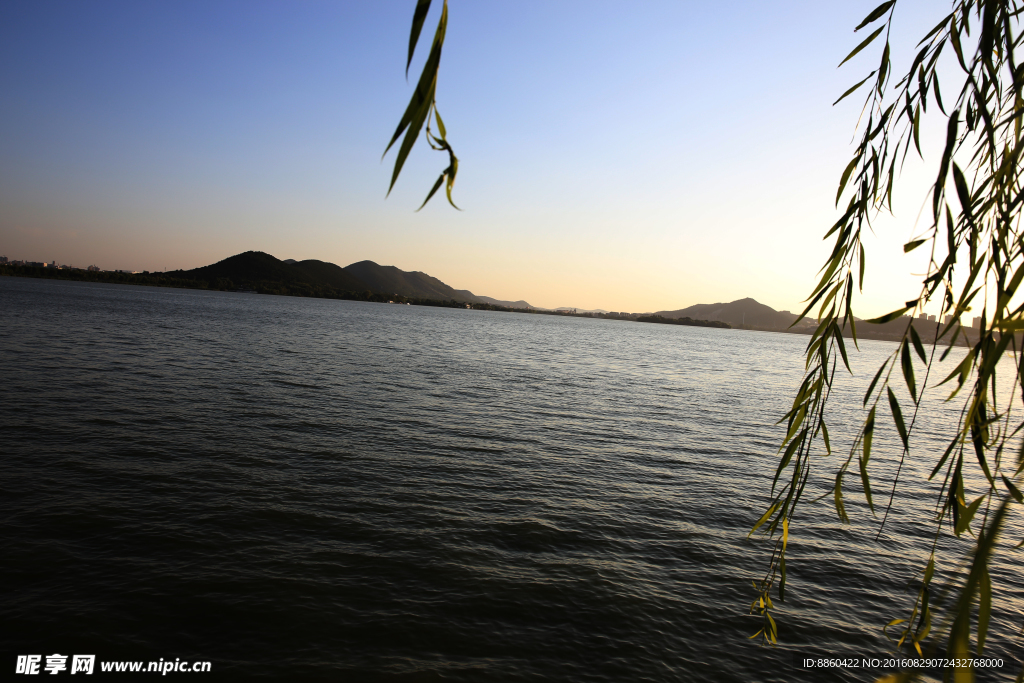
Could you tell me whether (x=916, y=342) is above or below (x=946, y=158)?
below

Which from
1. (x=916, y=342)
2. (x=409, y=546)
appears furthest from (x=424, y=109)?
(x=409, y=546)

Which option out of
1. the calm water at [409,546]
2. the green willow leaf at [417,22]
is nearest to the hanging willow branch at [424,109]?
the green willow leaf at [417,22]

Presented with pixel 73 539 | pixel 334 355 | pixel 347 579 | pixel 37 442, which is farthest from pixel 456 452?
pixel 334 355

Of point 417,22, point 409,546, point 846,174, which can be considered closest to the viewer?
point 417,22

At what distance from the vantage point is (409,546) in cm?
1079

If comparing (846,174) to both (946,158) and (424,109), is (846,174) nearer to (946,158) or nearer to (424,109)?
(946,158)

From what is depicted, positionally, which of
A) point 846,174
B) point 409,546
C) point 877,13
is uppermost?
point 877,13

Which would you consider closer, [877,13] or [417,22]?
[417,22]

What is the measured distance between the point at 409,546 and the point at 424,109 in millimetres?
10233

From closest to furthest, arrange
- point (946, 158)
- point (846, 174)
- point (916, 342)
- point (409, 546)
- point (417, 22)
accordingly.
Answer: point (417, 22)
point (916, 342)
point (946, 158)
point (846, 174)
point (409, 546)

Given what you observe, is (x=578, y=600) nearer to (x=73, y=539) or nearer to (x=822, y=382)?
(x=822, y=382)

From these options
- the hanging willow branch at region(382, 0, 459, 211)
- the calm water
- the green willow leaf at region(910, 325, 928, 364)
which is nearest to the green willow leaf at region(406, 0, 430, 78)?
the hanging willow branch at region(382, 0, 459, 211)

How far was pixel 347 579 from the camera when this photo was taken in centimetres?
945

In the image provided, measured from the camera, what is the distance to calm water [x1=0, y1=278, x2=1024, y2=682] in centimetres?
795
